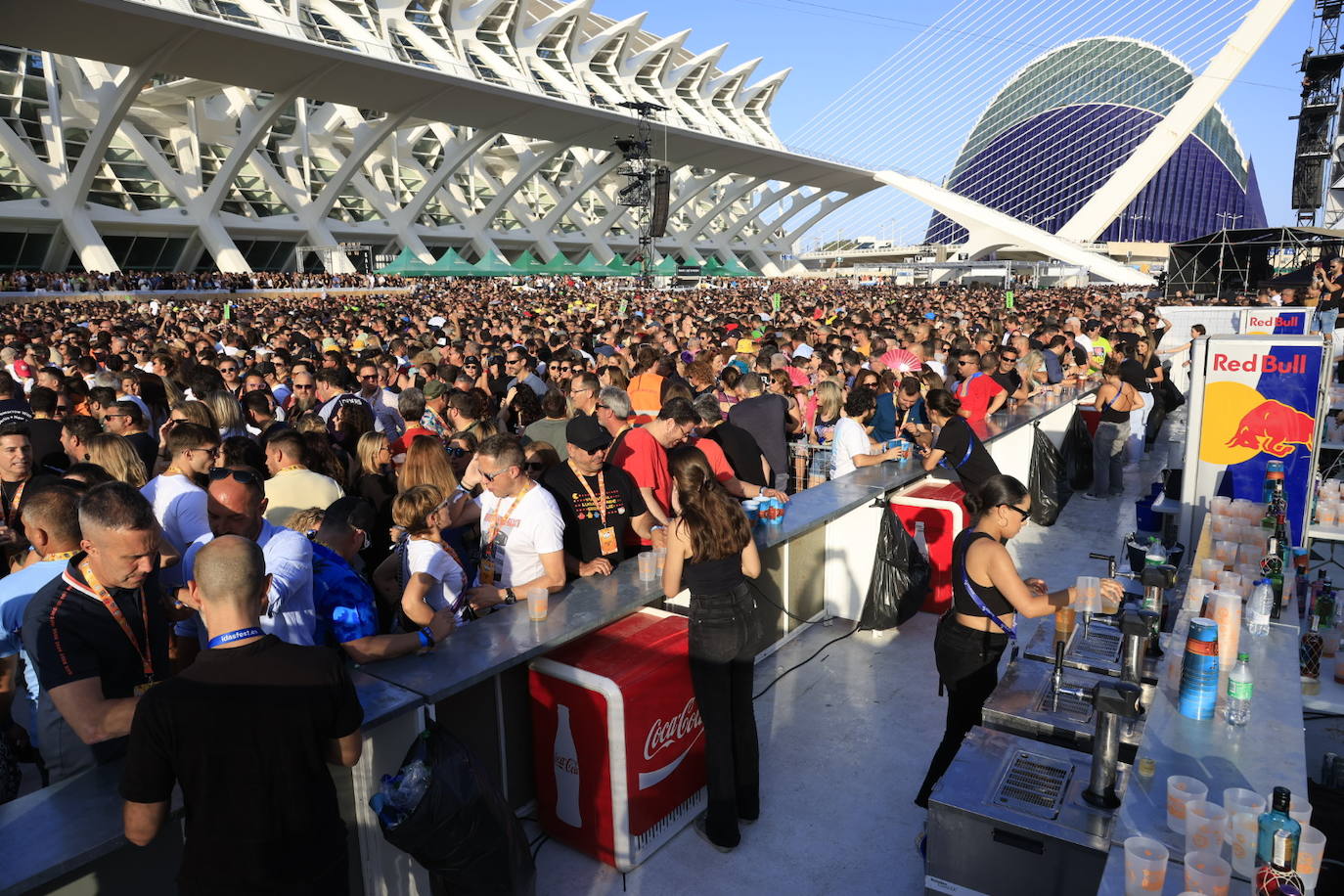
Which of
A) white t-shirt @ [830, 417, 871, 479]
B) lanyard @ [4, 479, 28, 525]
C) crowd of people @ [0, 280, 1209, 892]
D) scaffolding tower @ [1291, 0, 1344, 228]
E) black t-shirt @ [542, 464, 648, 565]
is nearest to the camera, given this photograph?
crowd of people @ [0, 280, 1209, 892]

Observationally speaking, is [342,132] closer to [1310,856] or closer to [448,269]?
[448,269]

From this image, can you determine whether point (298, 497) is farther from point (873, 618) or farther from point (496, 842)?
point (873, 618)

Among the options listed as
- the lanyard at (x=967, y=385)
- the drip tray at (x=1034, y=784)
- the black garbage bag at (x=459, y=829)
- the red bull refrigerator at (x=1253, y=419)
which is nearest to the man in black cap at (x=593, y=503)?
the black garbage bag at (x=459, y=829)

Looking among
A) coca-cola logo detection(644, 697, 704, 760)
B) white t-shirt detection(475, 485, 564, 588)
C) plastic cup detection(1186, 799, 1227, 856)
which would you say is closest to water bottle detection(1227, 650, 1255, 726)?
plastic cup detection(1186, 799, 1227, 856)

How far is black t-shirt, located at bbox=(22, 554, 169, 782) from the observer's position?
249 cm

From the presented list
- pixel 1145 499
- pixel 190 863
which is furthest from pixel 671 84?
pixel 190 863

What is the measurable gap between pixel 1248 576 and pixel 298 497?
4366 millimetres

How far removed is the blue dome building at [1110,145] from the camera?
88125 millimetres

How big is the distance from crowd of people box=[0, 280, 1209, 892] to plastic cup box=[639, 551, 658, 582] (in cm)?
22

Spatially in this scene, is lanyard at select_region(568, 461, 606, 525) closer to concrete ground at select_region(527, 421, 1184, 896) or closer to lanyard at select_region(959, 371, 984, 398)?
concrete ground at select_region(527, 421, 1184, 896)

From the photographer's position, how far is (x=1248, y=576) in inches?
147

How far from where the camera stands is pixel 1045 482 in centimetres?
847

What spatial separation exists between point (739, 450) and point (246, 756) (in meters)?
4.13

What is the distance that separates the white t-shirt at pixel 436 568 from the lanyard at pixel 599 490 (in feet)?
2.79
